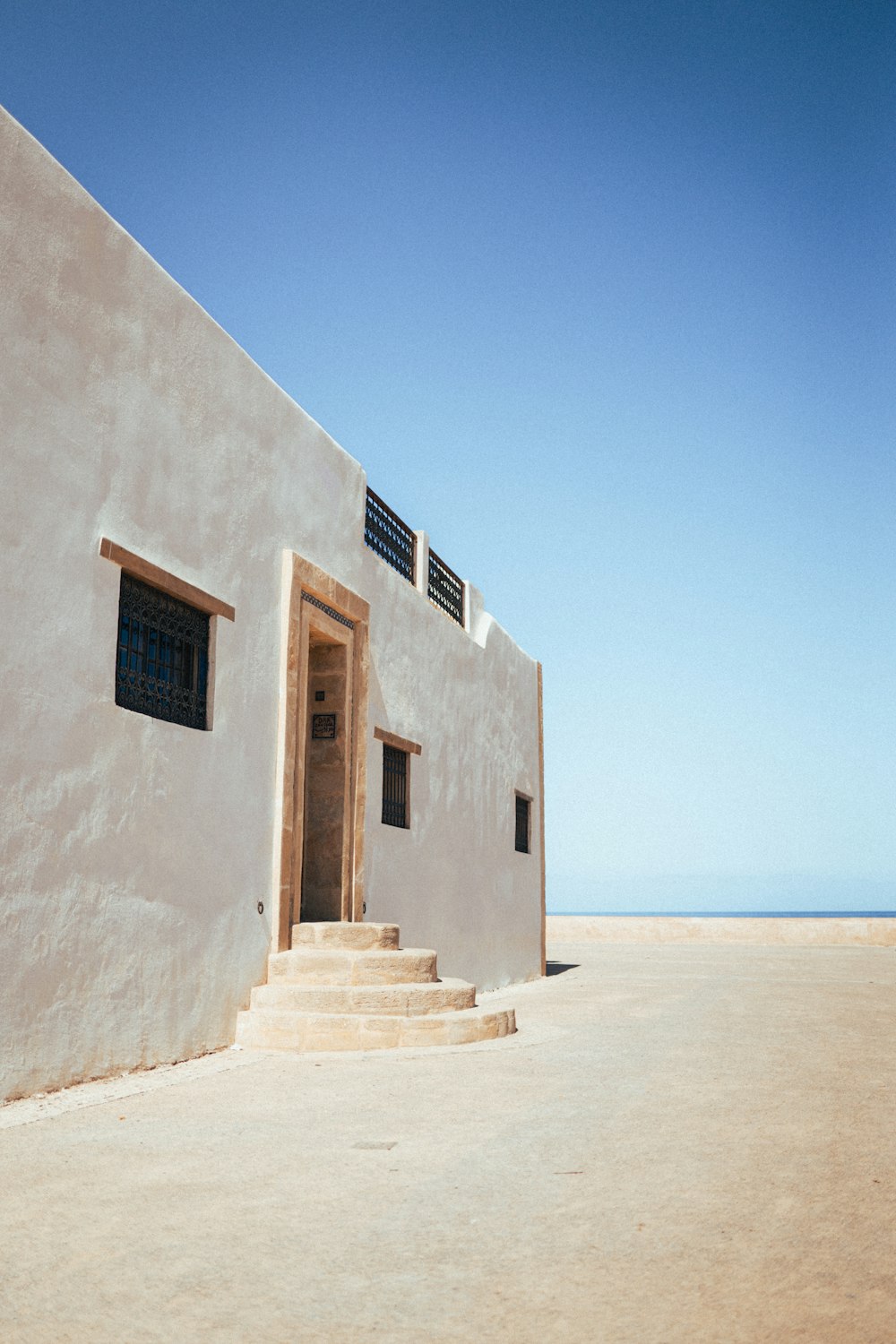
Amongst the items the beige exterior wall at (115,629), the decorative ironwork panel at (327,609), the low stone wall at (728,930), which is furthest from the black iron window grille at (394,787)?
the low stone wall at (728,930)

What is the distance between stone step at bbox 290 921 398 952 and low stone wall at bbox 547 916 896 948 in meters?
18.2

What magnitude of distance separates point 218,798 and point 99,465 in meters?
2.30

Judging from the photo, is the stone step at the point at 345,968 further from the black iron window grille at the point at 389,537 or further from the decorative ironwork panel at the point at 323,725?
the black iron window grille at the point at 389,537

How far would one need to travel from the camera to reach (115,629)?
604cm

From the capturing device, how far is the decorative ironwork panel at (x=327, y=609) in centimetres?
852

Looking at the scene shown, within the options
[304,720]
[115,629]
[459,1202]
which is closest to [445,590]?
[304,720]

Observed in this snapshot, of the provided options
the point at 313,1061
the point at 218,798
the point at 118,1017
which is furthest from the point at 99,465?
the point at 313,1061

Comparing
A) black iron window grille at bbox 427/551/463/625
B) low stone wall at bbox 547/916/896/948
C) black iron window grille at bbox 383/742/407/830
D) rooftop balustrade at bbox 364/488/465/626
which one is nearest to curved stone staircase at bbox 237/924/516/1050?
black iron window grille at bbox 383/742/407/830

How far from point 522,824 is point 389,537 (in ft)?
20.2

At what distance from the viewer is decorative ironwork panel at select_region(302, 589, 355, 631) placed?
8.52 meters

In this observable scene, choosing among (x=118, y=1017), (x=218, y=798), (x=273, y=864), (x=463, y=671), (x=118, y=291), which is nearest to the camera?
(x=118, y=1017)

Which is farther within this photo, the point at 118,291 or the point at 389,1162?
the point at 118,291

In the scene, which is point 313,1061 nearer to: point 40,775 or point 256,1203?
point 40,775

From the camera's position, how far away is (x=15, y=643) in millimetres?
5238
